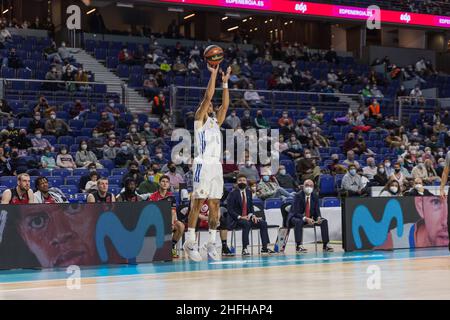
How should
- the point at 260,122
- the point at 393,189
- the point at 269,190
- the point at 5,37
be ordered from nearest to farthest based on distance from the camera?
the point at 393,189
the point at 269,190
the point at 260,122
the point at 5,37

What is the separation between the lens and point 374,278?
33.1 ft

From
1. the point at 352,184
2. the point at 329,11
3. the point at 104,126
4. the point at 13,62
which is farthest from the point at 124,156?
the point at 329,11

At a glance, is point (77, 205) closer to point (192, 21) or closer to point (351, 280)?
point (351, 280)

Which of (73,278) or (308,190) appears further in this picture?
(308,190)

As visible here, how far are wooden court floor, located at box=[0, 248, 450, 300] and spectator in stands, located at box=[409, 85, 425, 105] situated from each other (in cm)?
1918

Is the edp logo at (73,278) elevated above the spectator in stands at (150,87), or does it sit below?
below

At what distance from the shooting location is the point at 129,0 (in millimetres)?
29141

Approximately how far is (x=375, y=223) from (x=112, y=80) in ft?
48.5

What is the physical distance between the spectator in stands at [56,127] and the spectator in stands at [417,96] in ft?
50.0

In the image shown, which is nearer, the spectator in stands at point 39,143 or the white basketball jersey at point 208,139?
the white basketball jersey at point 208,139

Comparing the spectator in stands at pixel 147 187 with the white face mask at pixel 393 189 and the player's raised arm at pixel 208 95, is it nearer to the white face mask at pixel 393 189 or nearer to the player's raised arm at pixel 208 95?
the white face mask at pixel 393 189

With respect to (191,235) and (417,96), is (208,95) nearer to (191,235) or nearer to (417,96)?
(191,235)

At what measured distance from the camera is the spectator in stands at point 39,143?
2105 centimetres

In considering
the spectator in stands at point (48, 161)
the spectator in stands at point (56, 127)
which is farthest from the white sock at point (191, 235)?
the spectator in stands at point (56, 127)
